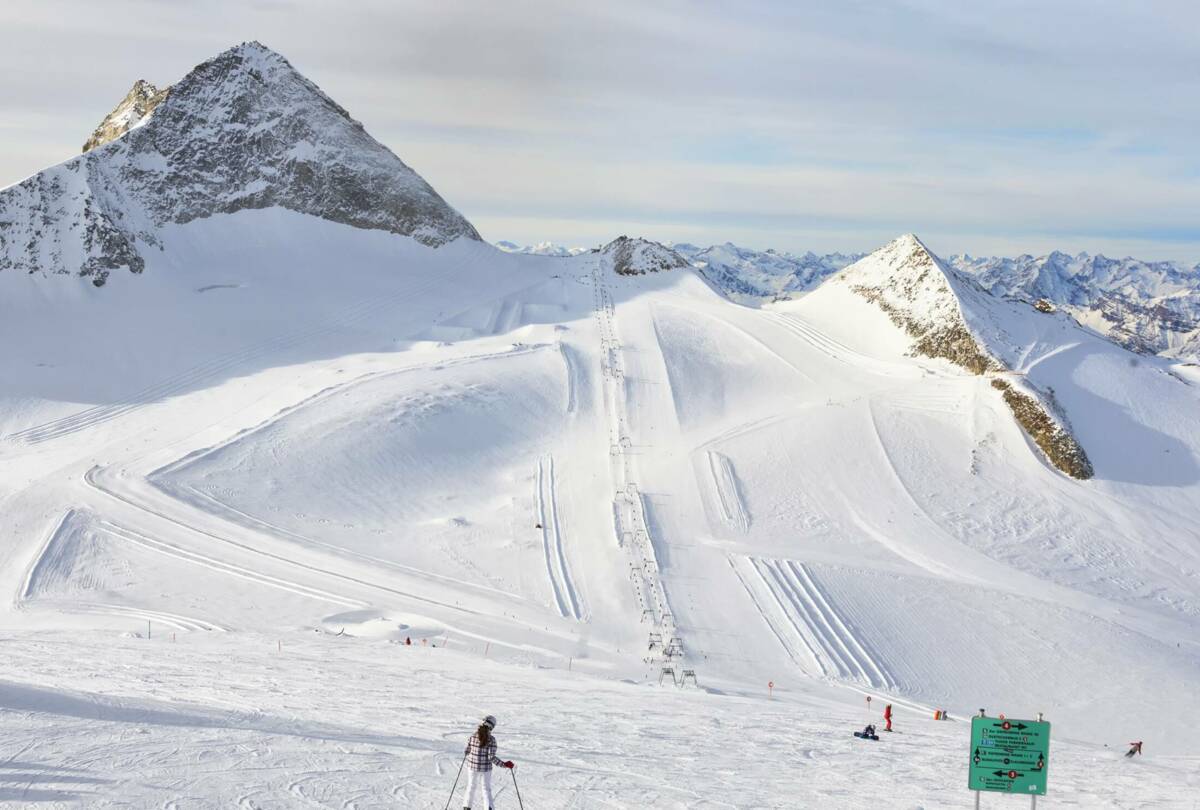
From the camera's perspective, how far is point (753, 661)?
30625 millimetres

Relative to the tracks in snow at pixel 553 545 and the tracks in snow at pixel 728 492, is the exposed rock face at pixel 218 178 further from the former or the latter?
the tracks in snow at pixel 728 492

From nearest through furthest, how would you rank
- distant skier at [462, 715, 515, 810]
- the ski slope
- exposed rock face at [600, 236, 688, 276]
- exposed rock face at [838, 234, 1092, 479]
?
1. distant skier at [462, 715, 515, 810]
2. the ski slope
3. exposed rock face at [838, 234, 1092, 479]
4. exposed rock face at [600, 236, 688, 276]

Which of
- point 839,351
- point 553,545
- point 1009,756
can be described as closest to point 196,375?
point 553,545

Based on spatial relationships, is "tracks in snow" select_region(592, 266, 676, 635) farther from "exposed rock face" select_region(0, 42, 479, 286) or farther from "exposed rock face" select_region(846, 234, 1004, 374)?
"exposed rock face" select_region(0, 42, 479, 286)

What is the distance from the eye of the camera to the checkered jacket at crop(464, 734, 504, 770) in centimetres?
1209

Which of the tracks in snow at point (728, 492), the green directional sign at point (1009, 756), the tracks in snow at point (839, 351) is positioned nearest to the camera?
the green directional sign at point (1009, 756)

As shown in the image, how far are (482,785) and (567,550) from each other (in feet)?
86.7

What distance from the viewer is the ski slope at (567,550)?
55.6ft

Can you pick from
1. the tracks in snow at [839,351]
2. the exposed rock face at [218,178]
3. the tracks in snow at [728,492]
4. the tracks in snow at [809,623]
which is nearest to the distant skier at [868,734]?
the tracks in snow at [809,623]

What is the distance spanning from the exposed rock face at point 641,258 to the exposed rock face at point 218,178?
52.3ft

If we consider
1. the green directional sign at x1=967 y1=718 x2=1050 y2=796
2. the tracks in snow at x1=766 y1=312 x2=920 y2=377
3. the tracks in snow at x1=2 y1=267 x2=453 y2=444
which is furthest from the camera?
the tracks in snow at x1=766 y1=312 x2=920 y2=377

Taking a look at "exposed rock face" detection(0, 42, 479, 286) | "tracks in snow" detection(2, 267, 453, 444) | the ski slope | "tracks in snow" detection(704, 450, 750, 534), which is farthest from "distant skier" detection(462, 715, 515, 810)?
"exposed rock face" detection(0, 42, 479, 286)

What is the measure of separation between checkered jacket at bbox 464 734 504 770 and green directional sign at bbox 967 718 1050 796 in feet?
19.1

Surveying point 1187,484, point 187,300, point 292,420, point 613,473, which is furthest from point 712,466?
point 187,300
